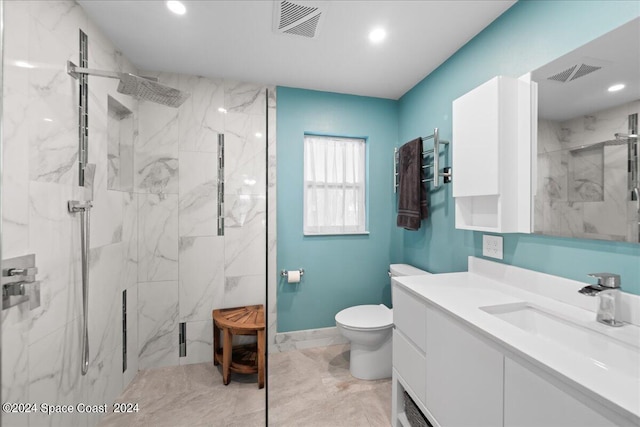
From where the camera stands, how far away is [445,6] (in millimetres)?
1416

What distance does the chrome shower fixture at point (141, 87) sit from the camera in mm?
1276

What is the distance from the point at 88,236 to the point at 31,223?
0.31 metres

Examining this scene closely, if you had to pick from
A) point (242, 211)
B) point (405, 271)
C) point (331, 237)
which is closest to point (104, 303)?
point (242, 211)

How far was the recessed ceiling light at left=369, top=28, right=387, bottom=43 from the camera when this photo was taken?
1.62 meters

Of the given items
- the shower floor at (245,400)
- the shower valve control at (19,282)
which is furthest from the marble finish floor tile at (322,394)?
the shower valve control at (19,282)

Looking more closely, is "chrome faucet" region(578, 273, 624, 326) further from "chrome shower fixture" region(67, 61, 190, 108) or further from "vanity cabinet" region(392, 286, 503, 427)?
"chrome shower fixture" region(67, 61, 190, 108)

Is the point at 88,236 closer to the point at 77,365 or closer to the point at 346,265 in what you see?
the point at 77,365

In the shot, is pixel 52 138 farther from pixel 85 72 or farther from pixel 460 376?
pixel 460 376

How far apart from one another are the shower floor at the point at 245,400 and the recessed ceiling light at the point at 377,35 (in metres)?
2.38

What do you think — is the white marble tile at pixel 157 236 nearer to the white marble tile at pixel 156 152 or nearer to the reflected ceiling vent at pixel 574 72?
the white marble tile at pixel 156 152

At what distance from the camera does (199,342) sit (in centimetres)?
166

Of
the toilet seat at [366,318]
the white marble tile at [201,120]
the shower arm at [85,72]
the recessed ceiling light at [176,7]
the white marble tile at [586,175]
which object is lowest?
the toilet seat at [366,318]

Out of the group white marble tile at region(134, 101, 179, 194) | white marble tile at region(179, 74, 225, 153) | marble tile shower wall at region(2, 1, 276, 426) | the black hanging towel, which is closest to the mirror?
the black hanging towel

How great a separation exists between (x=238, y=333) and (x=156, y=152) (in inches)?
48.0
